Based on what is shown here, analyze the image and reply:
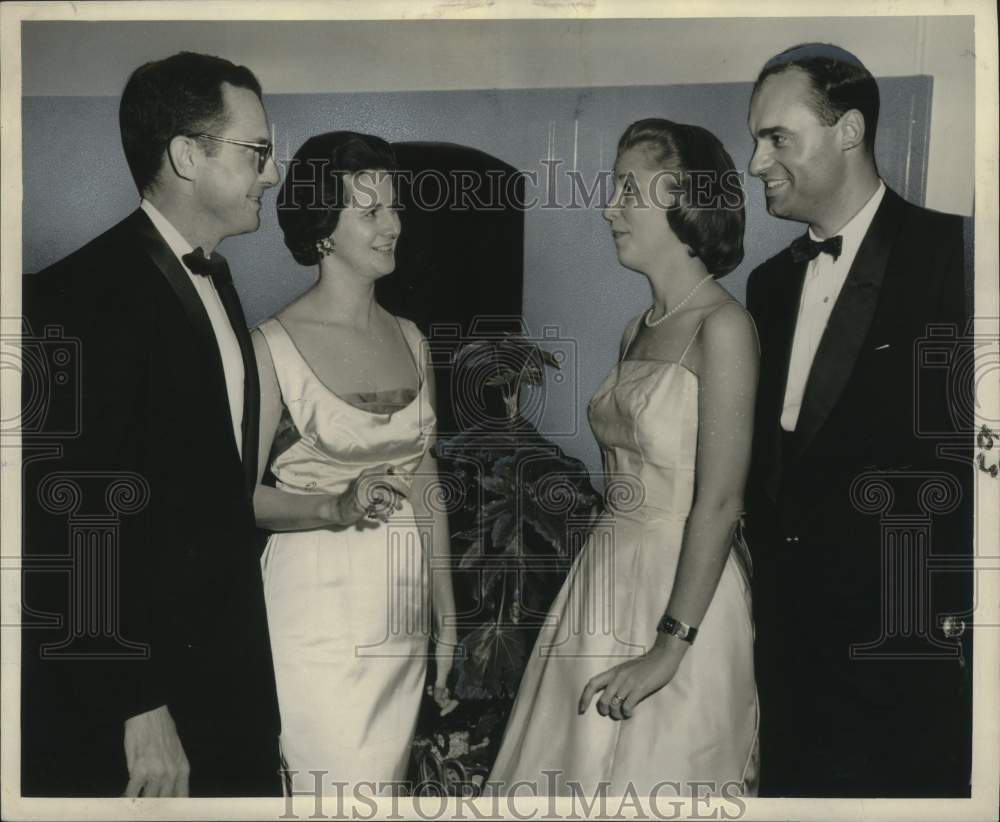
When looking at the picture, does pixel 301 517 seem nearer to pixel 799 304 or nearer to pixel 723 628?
pixel 723 628

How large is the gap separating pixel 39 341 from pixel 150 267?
37 centimetres

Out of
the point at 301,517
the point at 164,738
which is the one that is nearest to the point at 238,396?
the point at 301,517

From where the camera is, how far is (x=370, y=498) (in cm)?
282

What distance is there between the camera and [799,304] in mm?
2840

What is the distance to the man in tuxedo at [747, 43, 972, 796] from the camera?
2814 millimetres

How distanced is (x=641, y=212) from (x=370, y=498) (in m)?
0.90

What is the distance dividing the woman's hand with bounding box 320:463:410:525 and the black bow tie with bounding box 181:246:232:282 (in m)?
0.55

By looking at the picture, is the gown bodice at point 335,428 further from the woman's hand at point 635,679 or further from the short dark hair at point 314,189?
the woman's hand at point 635,679

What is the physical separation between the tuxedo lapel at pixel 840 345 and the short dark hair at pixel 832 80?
0.29 meters

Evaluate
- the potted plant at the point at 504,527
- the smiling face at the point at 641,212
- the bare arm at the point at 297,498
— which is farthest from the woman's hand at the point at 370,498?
the smiling face at the point at 641,212

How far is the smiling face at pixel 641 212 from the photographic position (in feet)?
9.29

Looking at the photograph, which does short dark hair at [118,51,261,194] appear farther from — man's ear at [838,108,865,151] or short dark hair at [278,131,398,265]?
man's ear at [838,108,865,151]

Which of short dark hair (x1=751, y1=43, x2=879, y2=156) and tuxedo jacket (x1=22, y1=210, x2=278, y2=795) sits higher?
short dark hair (x1=751, y1=43, x2=879, y2=156)

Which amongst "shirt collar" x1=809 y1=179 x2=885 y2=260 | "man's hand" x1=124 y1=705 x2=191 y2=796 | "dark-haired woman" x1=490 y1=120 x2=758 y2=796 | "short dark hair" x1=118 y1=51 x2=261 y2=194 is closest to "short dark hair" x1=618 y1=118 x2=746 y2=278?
"dark-haired woman" x1=490 y1=120 x2=758 y2=796
